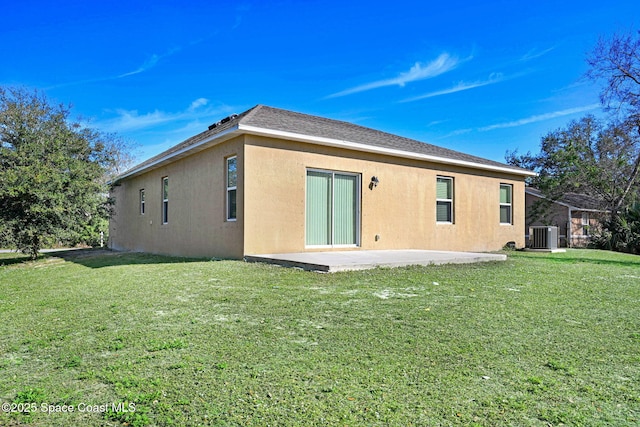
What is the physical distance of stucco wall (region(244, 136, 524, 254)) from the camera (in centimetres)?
951

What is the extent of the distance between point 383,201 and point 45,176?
9127 millimetres

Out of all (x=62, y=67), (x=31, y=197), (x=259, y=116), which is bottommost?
(x=31, y=197)

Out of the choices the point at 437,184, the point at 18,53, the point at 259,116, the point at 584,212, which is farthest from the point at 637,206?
the point at 18,53

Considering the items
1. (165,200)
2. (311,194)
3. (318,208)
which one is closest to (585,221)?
(318,208)

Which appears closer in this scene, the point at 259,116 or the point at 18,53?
the point at 259,116

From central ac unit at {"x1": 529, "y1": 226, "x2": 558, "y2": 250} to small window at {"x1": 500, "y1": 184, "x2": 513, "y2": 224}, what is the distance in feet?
3.19

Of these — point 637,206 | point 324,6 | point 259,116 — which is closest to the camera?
point 259,116

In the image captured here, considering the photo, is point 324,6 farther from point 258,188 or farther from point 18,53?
point 18,53

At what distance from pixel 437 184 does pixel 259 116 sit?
241 inches

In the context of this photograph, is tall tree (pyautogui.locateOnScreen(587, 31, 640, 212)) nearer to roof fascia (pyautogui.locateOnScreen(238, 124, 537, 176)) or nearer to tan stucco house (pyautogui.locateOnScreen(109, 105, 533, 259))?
tan stucco house (pyautogui.locateOnScreen(109, 105, 533, 259))

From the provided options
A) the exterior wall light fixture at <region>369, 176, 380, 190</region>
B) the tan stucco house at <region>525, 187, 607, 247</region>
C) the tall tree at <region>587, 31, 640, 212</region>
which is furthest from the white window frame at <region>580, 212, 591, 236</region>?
the exterior wall light fixture at <region>369, 176, 380, 190</region>

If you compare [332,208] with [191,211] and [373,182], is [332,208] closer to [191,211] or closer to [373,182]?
[373,182]

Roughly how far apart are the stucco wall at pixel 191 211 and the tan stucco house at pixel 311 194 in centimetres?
3

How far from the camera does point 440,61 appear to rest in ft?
48.5
